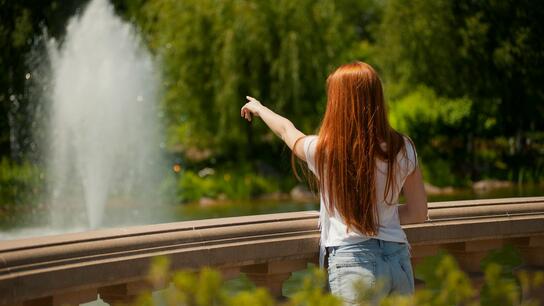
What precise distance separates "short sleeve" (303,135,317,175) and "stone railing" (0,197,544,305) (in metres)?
0.47

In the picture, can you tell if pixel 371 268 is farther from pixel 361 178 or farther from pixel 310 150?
pixel 310 150

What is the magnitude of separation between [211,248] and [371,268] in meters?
0.60

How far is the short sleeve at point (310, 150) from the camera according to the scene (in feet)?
10.9

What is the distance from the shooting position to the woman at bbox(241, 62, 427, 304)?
3258 mm

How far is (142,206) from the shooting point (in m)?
23.3

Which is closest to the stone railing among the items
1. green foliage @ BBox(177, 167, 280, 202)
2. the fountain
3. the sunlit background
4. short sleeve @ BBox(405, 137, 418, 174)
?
A: short sleeve @ BBox(405, 137, 418, 174)

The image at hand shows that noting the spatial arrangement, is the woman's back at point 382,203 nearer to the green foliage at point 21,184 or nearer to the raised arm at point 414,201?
the raised arm at point 414,201

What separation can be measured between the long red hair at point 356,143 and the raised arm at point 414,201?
118 millimetres

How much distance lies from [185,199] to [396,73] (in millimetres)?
7979

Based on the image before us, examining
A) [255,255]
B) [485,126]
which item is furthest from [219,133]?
[255,255]

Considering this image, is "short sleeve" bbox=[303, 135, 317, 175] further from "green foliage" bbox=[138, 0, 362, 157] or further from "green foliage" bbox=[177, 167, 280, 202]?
"green foliage" bbox=[138, 0, 362, 157]

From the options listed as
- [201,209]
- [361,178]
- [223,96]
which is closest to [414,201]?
[361,178]

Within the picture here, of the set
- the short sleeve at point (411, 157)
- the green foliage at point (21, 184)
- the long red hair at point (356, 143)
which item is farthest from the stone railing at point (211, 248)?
the green foliage at point (21, 184)

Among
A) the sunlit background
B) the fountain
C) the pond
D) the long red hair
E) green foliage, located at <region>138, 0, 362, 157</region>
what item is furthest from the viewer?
green foliage, located at <region>138, 0, 362, 157</region>
